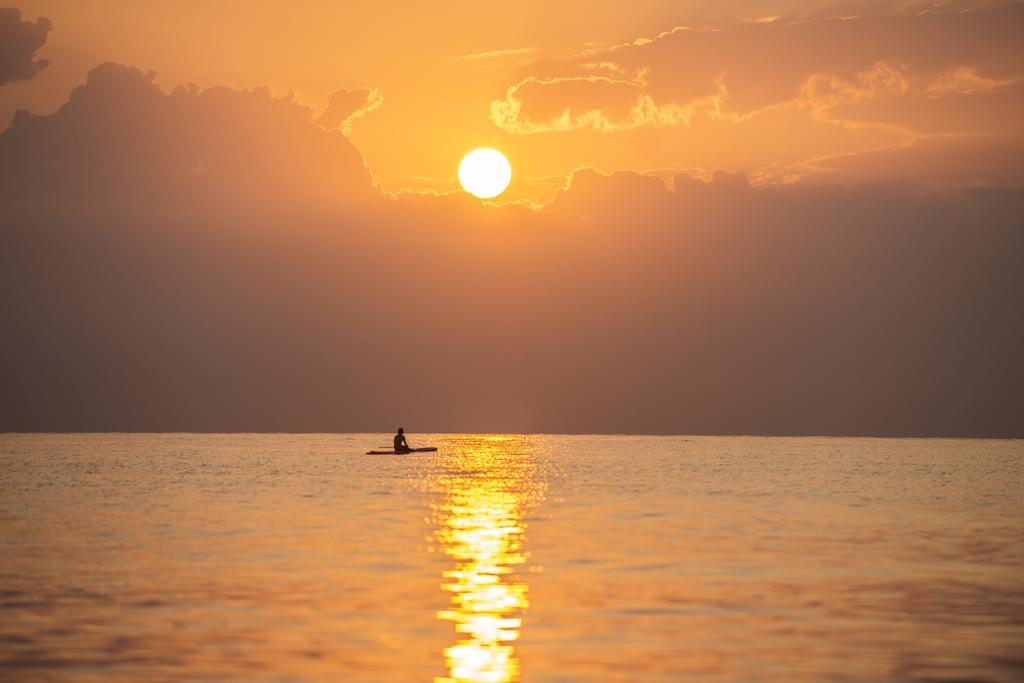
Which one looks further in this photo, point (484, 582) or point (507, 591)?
point (484, 582)

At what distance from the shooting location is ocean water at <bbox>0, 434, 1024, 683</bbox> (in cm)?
2372

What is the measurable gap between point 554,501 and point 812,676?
49.7 metres

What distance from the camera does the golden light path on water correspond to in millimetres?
23688

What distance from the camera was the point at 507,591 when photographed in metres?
32.9

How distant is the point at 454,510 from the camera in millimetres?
64062

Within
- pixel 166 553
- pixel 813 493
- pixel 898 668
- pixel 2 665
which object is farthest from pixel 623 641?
pixel 813 493

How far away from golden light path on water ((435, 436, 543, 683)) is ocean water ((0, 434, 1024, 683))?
0.10m

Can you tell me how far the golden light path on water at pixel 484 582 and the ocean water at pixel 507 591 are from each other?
0.10m

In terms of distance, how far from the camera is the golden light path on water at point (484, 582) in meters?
23.7

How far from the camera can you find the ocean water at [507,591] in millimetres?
23719

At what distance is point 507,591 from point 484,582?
6.70 ft

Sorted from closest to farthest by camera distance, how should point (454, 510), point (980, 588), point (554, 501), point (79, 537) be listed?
1. point (980, 588)
2. point (79, 537)
3. point (454, 510)
4. point (554, 501)

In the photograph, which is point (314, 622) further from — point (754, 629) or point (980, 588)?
point (980, 588)

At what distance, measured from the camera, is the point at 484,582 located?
34.9 metres
